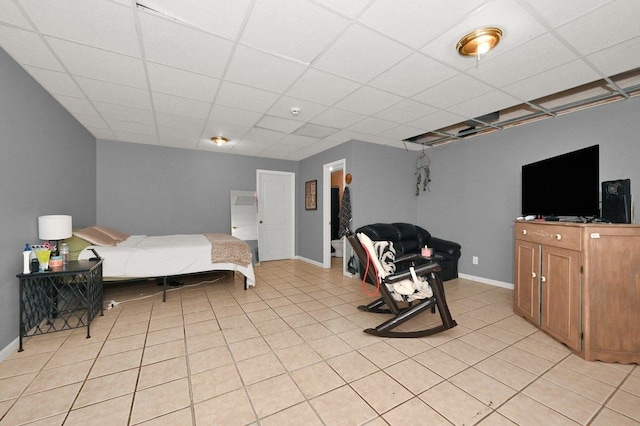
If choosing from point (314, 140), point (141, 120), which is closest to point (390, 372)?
point (314, 140)

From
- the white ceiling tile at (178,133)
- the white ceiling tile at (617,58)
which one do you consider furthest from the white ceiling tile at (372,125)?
the white ceiling tile at (178,133)

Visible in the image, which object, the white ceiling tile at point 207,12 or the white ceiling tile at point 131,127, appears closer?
the white ceiling tile at point 207,12

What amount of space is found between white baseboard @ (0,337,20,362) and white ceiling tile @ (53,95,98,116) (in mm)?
2664

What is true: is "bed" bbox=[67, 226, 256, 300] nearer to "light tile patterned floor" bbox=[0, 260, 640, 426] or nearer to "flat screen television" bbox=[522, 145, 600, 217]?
"light tile patterned floor" bbox=[0, 260, 640, 426]

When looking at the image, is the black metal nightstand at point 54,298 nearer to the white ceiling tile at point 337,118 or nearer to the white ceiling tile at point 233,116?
the white ceiling tile at point 233,116

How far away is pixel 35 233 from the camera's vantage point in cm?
265

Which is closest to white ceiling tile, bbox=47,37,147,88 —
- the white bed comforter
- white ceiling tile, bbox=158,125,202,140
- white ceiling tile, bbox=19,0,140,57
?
white ceiling tile, bbox=19,0,140,57

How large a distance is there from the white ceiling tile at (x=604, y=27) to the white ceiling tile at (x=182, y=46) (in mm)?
2652

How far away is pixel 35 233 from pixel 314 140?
3960 mm

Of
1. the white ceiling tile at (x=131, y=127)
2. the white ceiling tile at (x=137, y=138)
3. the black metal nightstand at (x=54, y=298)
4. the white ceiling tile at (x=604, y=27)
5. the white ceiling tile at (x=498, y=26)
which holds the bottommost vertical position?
the black metal nightstand at (x=54, y=298)

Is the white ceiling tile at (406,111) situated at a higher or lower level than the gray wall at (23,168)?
higher

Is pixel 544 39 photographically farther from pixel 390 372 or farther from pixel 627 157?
pixel 390 372

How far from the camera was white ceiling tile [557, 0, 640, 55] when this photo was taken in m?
1.73

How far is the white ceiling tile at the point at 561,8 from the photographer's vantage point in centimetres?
168
